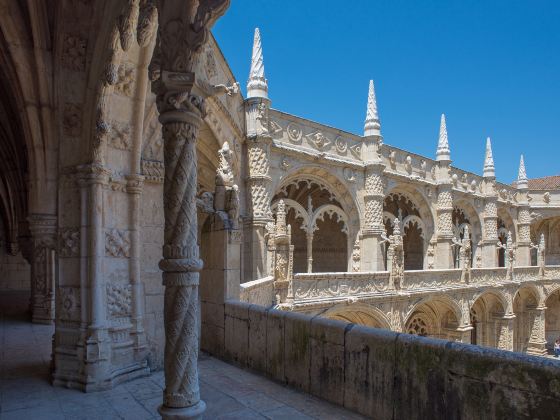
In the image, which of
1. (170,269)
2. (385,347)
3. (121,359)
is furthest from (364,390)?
(121,359)

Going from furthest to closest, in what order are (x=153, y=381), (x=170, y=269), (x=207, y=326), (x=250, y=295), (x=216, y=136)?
(x=216, y=136) → (x=250, y=295) → (x=207, y=326) → (x=153, y=381) → (x=170, y=269)

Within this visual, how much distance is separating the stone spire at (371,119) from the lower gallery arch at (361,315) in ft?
20.5

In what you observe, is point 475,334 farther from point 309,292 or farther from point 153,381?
point 153,381

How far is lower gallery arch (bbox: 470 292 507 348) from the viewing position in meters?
21.3

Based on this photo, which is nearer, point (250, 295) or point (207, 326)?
point (207, 326)

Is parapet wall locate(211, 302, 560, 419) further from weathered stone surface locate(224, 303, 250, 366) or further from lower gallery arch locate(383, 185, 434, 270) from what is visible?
lower gallery arch locate(383, 185, 434, 270)

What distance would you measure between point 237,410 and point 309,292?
305 inches

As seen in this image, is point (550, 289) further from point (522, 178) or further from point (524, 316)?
point (522, 178)

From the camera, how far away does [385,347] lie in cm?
344

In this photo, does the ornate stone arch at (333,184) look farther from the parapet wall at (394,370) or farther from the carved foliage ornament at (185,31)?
the carved foliage ornament at (185,31)

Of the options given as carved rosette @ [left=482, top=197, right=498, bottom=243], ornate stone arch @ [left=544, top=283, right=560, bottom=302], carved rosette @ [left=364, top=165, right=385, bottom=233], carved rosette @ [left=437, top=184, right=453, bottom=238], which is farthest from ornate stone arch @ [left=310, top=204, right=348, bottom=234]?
ornate stone arch @ [left=544, top=283, right=560, bottom=302]

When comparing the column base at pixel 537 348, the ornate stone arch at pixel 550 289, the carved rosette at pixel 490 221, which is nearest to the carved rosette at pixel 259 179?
the carved rosette at pixel 490 221

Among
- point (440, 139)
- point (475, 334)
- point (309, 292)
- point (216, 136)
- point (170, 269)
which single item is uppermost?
point (440, 139)

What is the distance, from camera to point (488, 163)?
24.1m
